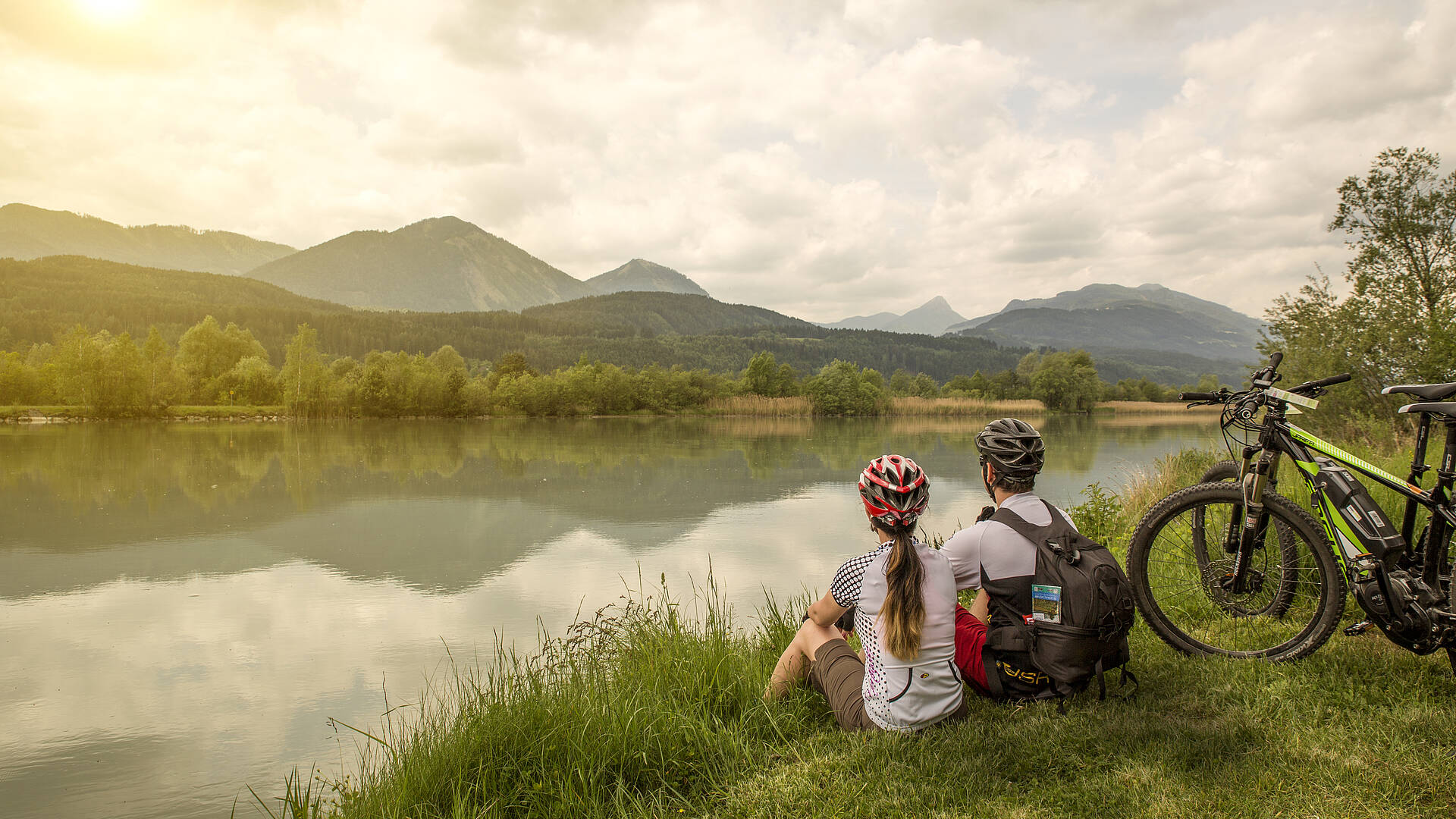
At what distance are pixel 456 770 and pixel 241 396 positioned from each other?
221ft

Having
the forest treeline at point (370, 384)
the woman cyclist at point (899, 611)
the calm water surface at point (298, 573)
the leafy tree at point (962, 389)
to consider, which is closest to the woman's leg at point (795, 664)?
the woman cyclist at point (899, 611)

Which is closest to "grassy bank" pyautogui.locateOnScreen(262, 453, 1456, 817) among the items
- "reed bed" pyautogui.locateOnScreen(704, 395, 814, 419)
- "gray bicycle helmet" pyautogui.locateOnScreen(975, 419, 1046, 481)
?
"gray bicycle helmet" pyautogui.locateOnScreen(975, 419, 1046, 481)

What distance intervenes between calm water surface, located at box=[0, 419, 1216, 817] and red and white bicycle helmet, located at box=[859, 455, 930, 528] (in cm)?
424

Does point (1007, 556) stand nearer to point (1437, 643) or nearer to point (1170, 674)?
point (1170, 674)

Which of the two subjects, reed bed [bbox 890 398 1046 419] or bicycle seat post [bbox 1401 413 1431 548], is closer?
bicycle seat post [bbox 1401 413 1431 548]

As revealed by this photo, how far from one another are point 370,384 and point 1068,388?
215ft

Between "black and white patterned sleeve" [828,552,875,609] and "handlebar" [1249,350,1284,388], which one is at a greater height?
"handlebar" [1249,350,1284,388]

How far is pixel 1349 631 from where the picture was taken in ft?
12.6

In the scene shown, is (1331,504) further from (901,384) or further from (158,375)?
(901,384)

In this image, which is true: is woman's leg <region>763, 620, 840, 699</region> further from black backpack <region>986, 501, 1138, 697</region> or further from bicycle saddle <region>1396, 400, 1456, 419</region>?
bicycle saddle <region>1396, 400, 1456, 419</region>

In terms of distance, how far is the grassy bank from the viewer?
275 centimetres

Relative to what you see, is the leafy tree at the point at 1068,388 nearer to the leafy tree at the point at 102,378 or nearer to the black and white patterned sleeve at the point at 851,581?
the leafy tree at the point at 102,378

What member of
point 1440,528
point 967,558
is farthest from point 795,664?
point 1440,528

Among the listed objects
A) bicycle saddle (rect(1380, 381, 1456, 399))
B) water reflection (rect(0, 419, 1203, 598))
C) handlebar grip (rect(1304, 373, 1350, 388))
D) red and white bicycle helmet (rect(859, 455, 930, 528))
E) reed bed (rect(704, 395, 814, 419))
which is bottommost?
water reflection (rect(0, 419, 1203, 598))
